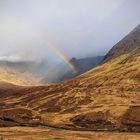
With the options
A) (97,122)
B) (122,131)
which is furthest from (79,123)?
(122,131)

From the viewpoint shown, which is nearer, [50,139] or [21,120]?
[50,139]

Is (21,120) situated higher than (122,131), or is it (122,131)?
(21,120)

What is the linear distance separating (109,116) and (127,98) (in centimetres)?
3671

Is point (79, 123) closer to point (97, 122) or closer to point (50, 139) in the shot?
point (97, 122)

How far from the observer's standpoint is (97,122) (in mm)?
146375

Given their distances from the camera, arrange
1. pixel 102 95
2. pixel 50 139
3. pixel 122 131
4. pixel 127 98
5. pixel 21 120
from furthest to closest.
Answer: pixel 102 95 → pixel 127 98 → pixel 21 120 → pixel 122 131 → pixel 50 139

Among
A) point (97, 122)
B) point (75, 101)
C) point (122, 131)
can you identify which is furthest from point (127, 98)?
point (122, 131)

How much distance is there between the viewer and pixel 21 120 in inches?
6235

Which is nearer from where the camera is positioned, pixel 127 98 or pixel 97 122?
pixel 97 122

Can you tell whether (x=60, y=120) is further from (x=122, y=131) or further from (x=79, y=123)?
(x=122, y=131)

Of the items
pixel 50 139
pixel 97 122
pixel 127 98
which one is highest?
pixel 127 98

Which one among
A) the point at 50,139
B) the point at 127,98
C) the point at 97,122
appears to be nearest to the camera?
the point at 50,139

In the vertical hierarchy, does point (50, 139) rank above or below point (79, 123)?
below

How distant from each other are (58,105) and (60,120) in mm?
38050
